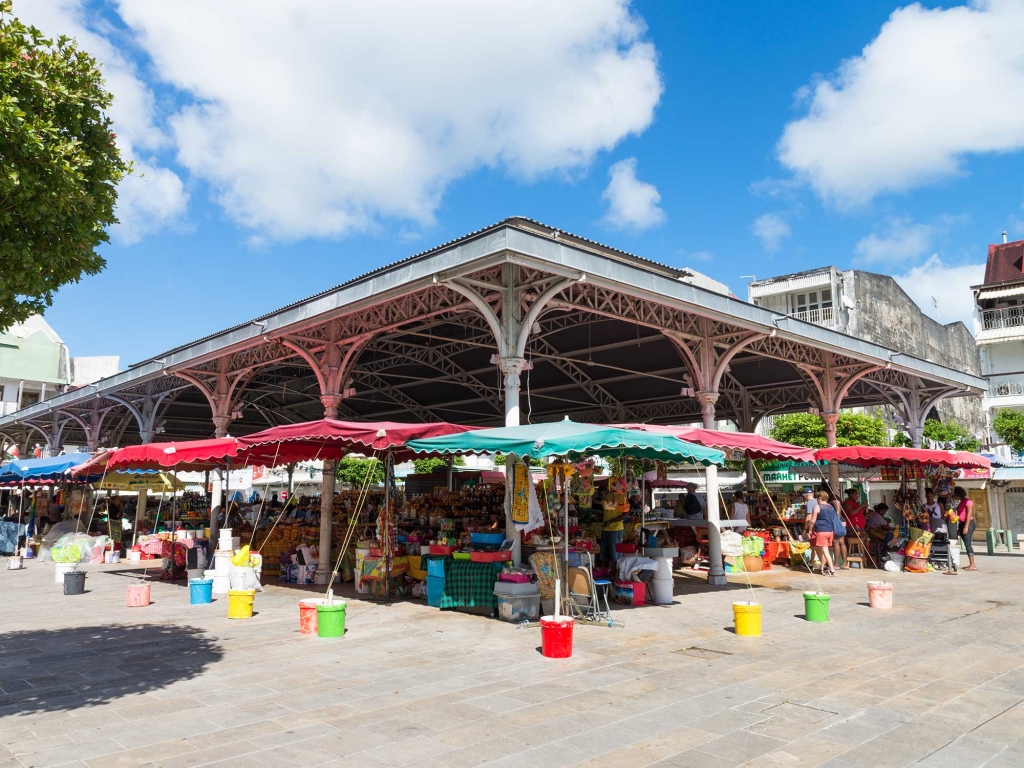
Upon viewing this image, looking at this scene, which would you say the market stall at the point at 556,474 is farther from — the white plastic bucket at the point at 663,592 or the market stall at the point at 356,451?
the white plastic bucket at the point at 663,592

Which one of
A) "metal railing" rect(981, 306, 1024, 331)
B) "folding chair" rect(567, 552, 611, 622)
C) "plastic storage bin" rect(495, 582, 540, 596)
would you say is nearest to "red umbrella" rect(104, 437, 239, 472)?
"plastic storage bin" rect(495, 582, 540, 596)

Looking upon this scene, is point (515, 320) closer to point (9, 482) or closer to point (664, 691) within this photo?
point (664, 691)

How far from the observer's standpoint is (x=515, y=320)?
400 inches

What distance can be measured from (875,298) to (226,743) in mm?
44274

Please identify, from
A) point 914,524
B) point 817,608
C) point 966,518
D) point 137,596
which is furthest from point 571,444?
point 966,518

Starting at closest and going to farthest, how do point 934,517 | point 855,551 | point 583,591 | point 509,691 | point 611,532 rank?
point 509,691, point 583,591, point 611,532, point 934,517, point 855,551

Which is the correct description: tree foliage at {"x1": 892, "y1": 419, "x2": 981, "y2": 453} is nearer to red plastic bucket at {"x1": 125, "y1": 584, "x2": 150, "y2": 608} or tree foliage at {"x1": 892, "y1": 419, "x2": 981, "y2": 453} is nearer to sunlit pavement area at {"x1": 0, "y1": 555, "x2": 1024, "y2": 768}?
sunlit pavement area at {"x1": 0, "y1": 555, "x2": 1024, "y2": 768}

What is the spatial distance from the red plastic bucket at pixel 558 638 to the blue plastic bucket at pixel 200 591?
6.46 metres

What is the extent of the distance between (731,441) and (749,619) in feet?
11.6

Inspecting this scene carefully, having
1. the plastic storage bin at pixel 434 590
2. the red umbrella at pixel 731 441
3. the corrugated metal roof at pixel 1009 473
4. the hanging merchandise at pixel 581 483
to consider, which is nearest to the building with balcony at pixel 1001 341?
the corrugated metal roof at pixel 1009 473

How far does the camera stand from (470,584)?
9.73 meters

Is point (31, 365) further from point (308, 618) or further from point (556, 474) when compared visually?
point (556, 474)

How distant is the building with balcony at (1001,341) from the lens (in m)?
35.3

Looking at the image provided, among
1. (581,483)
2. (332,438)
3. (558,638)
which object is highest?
(332,438)
